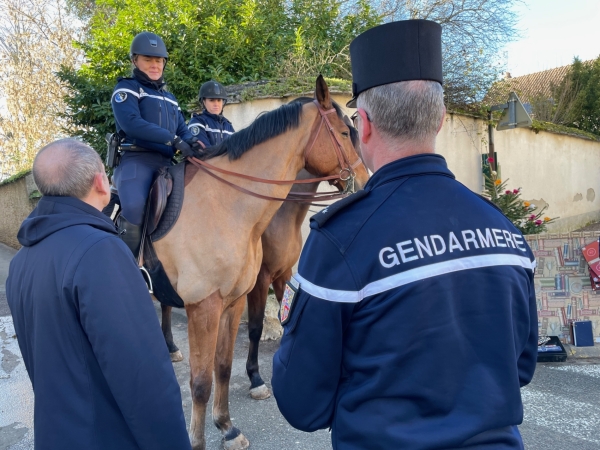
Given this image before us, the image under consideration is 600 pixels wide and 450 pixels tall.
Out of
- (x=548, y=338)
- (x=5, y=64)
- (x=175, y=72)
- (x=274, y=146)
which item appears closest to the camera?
(x=274, y=146)

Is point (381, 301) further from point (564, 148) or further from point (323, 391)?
point (564, 148)

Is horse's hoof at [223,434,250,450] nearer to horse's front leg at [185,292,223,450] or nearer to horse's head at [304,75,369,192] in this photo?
horse's front leg at [185,292,223,450]

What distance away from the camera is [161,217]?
11.1 feet

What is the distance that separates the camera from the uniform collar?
117cm

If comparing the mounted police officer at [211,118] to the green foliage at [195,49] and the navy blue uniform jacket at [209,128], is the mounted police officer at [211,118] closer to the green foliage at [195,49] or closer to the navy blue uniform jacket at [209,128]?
the navy blue uniform jacket at [209,128]

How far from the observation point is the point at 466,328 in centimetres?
109

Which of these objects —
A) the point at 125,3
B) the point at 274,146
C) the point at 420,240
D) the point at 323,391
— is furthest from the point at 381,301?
the point at 125,3

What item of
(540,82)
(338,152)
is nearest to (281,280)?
(338,152)

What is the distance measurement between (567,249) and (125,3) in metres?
8.75

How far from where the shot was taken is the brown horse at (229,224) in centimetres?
316

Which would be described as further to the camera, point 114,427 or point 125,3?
point 125,3

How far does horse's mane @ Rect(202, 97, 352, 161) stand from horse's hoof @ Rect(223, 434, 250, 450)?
6.52 ft

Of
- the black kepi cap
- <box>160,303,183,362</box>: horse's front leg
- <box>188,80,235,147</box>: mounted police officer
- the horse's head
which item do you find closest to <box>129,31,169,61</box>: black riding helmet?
<box>188,80,235,147</box>: mounted police officer

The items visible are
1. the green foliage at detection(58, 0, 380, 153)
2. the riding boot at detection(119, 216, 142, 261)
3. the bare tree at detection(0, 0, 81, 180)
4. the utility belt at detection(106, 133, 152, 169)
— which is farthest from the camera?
the bare tree at detection(0, 0, 81, 180)
